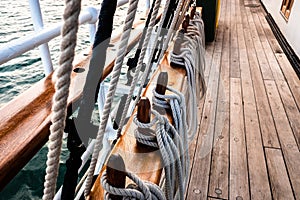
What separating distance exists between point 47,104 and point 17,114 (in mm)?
87

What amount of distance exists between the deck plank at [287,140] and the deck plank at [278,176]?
3cm

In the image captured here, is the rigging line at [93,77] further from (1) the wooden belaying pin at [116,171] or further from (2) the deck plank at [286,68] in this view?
(2) the deck plank at [286,68]

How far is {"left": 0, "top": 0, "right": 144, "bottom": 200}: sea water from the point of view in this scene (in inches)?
61.0

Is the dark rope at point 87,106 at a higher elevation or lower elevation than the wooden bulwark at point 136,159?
higher

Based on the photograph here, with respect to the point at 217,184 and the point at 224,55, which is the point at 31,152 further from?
the point at 224,55

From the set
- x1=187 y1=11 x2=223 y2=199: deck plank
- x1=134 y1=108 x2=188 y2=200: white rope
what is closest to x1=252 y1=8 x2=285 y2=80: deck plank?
x1=187 y1=11 x2=223 y2=199: deck plank

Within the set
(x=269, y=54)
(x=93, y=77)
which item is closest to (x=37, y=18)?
(x=93, y=77)

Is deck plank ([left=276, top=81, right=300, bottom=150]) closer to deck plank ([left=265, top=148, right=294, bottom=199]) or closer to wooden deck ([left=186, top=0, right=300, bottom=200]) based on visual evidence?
wooden deck ([left=186, top=0, right=300, bottom=200])

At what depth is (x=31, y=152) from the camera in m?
0.60

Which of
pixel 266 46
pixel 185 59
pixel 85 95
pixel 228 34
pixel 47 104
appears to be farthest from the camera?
pixel 228 34

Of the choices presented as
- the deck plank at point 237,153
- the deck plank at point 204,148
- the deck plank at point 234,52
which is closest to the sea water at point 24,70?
the deck plank at point 204,148

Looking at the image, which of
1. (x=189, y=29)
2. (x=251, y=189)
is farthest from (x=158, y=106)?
(x=251, y=189)

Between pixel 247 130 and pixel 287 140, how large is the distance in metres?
0.28

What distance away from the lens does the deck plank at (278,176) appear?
4.64ft
